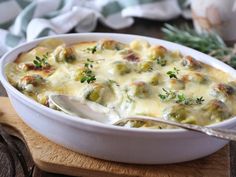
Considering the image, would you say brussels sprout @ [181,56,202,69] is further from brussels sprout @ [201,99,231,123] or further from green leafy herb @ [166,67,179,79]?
brussels sprout @ [201,99,231,123]

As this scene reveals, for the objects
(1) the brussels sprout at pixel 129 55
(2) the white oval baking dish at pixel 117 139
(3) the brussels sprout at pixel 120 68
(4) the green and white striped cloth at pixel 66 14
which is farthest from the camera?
(4) the green and white striped cloth at pixel 66 14

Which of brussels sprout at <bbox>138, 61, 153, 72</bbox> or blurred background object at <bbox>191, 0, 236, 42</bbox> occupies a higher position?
brussels sprout at <bbox>138, 61, 153, 72</bbox>

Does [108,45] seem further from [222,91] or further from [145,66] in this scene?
[222,91]

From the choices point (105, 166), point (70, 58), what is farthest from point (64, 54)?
point (105, 166)

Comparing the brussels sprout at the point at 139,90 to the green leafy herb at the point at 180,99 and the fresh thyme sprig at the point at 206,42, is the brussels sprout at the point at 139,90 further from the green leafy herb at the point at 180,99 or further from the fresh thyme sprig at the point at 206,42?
the fresh thyme sprig at the point at 206,42

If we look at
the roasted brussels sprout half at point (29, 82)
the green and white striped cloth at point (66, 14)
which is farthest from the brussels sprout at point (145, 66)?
the green and white striped cloth at point (66, 14)

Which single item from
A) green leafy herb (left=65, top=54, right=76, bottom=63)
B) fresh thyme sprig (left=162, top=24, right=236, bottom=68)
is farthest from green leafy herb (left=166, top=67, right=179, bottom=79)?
fresh thyme sprig (left=162, top=24, right=236, bottom=68)
